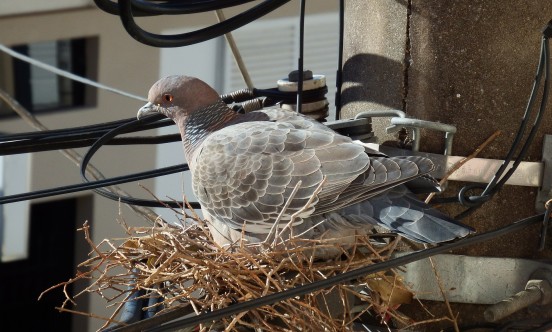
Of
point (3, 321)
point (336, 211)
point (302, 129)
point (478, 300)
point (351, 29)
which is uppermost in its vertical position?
point (351, 29)

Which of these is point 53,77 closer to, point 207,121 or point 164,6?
point 207,121

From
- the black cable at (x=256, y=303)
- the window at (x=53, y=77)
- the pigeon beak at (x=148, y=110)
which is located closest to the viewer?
the black cable at (x=256, y=303)

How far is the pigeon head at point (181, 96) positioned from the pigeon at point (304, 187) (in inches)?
6.9

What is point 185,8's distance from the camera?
324 centimetres

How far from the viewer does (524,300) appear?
315 cm

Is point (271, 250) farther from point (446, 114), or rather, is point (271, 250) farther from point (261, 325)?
point (446, 114)

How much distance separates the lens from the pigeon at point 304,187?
315cm

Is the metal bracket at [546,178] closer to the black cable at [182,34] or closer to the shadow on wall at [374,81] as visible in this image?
the shadow on wall at [374,81]

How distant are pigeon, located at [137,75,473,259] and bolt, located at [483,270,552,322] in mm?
255

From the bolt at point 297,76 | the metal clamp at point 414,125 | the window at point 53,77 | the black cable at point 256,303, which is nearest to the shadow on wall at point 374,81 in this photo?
the metal clamp at point 414,125

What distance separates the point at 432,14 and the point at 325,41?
6.10 metres

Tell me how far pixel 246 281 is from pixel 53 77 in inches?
224

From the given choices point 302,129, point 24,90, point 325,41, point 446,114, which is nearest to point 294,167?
point 302,129

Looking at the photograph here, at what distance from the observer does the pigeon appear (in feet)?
10.3
